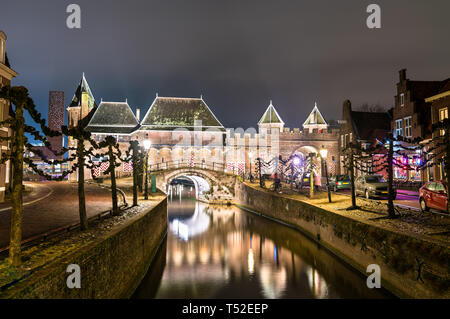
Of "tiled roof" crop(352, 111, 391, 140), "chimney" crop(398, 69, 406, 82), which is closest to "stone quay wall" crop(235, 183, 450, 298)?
"chimney" crop(398, 69, 406, 82)

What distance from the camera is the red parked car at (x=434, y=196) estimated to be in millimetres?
12086

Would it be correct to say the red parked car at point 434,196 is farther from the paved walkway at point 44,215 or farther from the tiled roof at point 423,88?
the tiled roof at point 423,88

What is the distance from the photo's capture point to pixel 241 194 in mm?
34625

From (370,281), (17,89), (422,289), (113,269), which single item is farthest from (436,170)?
(17,89)

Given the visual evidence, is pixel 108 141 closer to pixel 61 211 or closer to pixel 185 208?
pixel 61 211

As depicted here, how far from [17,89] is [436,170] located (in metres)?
25.0

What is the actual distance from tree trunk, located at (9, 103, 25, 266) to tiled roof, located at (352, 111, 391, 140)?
1462 inches

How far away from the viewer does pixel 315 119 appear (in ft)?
180

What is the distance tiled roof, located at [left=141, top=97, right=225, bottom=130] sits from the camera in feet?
153

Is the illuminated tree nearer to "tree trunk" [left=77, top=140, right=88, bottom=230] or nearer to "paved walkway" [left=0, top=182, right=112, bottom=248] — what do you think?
"paved walkway" [left=0, top=182, right=112, bottom=248]

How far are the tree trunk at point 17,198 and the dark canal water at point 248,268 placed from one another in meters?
4.87

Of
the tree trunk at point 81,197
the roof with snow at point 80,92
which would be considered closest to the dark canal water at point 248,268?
the tree trunk at point 81,197
